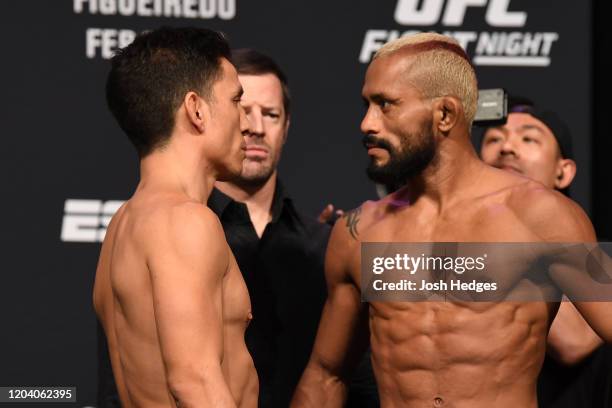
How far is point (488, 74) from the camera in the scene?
11.9 ft

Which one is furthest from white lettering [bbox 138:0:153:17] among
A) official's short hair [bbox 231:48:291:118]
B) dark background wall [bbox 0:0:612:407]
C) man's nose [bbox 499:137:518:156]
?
man's nose [bbox 499:137:518:156]

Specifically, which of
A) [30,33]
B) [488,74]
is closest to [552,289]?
[488,74]

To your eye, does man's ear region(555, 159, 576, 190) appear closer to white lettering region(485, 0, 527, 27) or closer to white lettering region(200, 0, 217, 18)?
white lettering region(485, 0, 527, 27)

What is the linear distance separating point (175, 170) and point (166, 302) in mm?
295

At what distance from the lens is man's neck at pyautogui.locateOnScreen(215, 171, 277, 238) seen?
9.69ft

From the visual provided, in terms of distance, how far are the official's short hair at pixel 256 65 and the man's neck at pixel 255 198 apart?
0.23 m

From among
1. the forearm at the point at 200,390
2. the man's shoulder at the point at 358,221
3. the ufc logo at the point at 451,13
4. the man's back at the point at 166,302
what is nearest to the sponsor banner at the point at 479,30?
the ufc logo at the point at 451,13

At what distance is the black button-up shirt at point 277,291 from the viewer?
9.36ft

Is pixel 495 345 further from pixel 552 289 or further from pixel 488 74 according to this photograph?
pixel 488 74

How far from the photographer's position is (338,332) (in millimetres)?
2564

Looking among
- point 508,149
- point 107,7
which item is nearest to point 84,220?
point 107,7

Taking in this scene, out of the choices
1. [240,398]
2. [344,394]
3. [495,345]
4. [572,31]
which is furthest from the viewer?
[572,31]

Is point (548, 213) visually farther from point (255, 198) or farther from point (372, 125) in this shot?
point (255, 198)

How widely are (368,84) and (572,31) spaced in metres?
1.47
